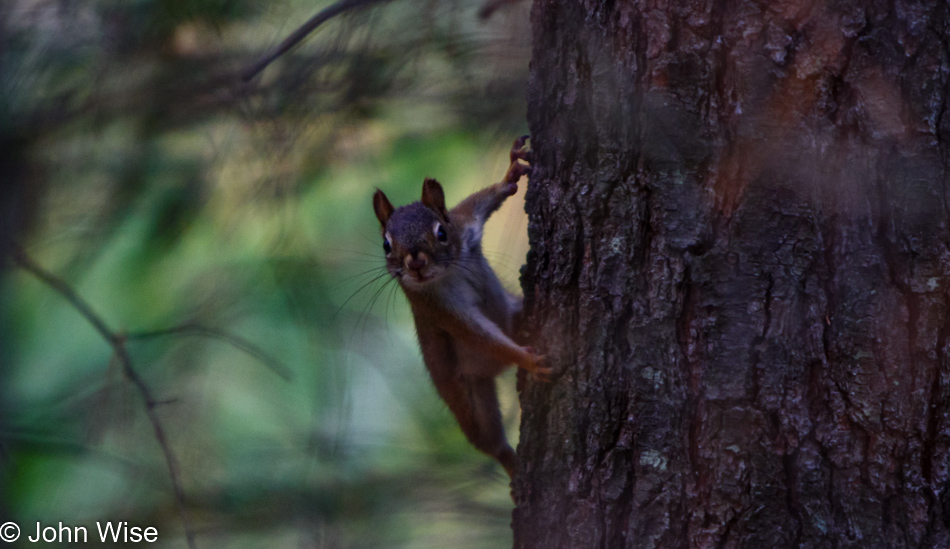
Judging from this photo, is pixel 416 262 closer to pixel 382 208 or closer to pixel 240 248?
pixel 382 208

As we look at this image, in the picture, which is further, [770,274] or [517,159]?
[517,159]

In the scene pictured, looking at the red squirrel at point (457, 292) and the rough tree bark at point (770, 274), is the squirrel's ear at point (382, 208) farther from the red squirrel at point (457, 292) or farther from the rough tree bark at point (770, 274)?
the rough tree bark at point (770, 274)

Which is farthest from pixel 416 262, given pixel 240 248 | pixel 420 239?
pixel 240 248

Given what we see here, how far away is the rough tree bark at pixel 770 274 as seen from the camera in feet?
3.81

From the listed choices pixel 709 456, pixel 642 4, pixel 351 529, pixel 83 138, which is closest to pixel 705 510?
pixel 709 456

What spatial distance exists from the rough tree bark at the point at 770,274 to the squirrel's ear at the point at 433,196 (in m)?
0.78

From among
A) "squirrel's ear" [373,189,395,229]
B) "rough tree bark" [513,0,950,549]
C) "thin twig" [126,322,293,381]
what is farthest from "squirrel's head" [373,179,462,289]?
"rough tree bark" [513,0,950,549]

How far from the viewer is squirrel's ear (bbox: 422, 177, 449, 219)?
2084mm

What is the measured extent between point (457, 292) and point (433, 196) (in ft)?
0.86

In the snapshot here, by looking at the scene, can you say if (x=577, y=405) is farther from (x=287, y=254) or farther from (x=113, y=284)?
(x=113, y=284)

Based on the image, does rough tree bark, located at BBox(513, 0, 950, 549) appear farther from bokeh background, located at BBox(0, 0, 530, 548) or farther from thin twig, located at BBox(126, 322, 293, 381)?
thin twig, located at BBox(126, 322, 293, 381)

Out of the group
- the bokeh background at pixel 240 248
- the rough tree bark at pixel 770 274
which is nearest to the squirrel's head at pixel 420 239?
the bokeh background at pixel 240 248

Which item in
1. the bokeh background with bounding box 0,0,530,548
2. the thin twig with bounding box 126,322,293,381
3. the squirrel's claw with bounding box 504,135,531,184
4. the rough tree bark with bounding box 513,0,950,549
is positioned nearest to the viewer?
the rough tree bark with bounding box 513,0,950,549

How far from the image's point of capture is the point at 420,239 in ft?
6.52
